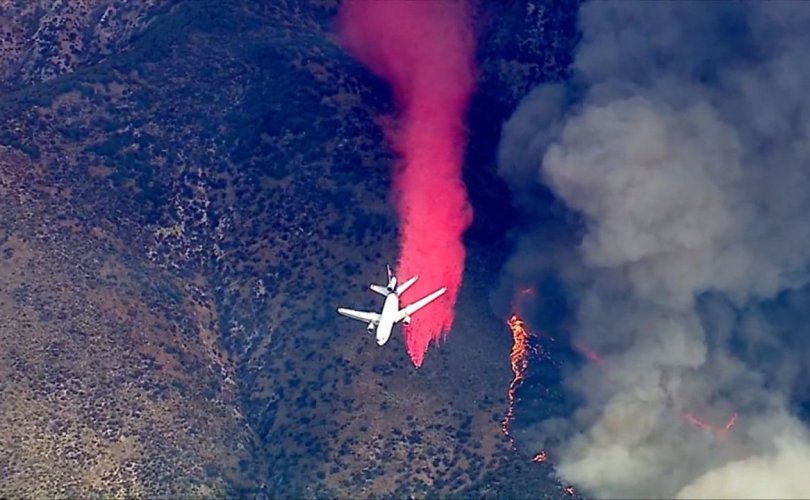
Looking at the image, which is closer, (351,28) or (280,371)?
(280,371)

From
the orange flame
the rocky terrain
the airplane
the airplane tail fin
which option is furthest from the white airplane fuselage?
the orange flame

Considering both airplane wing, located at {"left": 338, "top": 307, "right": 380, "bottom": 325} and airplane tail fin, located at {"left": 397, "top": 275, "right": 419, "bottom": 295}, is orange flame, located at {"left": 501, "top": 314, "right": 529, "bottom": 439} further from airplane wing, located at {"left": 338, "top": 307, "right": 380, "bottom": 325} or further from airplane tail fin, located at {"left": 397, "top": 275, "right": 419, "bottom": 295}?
airplane wing, located at {"left": 338, "top": 307, "right": 380, "bottom": 325}

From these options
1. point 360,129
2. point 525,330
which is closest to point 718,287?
point 525,330

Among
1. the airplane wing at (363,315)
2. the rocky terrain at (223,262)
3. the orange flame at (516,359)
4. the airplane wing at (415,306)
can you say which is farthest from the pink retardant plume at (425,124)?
the airplane wing at (363,315)

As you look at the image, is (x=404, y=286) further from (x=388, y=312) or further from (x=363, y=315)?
(x=363, y=315)

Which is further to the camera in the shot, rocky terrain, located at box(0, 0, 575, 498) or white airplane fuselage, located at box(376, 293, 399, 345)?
white airplane fuselage, located at box(376, 293, 399, 345)

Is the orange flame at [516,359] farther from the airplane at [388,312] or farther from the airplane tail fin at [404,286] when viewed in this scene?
the airplane tail fin at [404,286]

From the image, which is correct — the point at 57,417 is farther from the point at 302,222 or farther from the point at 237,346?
the point at 302,222
